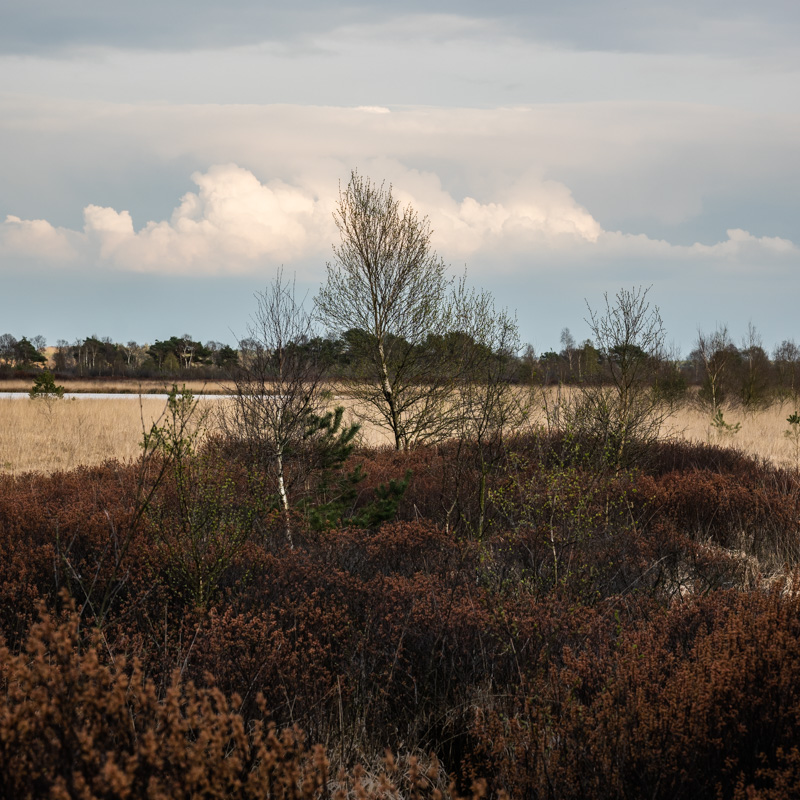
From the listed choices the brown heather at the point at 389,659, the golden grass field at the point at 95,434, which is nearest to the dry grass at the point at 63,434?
the golden grass field at the point at 95,434

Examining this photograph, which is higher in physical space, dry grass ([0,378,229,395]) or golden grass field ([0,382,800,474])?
dry grass ([0,378,229,395])

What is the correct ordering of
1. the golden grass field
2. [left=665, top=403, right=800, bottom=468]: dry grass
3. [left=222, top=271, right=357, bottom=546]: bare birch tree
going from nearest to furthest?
[left=222, top=271, right=357, bottom=546]: bare birch tree < the golden grass field < [left=665, top=403, right=800, bottom=468]: dry grass

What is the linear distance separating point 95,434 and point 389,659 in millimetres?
14767

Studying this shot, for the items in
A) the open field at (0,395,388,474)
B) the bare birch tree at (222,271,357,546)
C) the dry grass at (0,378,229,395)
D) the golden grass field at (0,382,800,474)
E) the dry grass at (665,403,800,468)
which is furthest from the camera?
the dry grass at (0,378,229,395)

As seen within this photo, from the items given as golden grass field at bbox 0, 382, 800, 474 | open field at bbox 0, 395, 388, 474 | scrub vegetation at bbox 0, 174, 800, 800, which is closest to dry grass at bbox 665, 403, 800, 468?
golden grass field at bbox 0, 382, 800, 474

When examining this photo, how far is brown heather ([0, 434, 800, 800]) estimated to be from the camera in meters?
2.02

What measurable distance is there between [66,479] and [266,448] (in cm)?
326

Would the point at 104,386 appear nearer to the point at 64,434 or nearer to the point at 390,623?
the point at 64,434

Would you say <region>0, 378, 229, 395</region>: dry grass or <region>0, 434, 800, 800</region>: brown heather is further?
<region>0, 378, 229, 395</region>: dry grass

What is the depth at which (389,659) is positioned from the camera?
13.6ft

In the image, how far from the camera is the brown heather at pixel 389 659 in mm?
2020

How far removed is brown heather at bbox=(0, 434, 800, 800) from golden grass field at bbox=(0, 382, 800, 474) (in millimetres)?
5770

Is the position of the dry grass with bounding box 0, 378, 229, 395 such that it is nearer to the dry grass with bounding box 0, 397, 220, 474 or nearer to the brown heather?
the dry grass with bounding box 0, 397, 220, 474

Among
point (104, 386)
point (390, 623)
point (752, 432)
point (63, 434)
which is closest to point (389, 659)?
point (390, 623)
